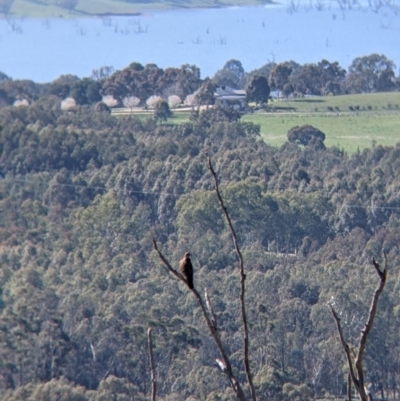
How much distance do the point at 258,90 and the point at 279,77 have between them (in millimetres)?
1657

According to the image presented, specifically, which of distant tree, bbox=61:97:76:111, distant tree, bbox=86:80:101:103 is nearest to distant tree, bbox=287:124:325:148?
distant tree, bbox=61:97:76:111

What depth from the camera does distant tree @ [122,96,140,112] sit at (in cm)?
3462

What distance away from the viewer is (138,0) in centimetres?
9038

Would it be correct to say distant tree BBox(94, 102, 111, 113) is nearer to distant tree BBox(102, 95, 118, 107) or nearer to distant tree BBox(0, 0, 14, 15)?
distant tree BBox(102, 95, 118, 107)

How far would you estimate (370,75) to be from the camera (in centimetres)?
3791

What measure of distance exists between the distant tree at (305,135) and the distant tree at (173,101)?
6.31 meters

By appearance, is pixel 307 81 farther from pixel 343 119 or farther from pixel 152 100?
pixel 152 100

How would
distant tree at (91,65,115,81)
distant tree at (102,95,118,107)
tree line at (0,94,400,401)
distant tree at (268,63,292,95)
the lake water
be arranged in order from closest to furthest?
1. tree line at (0,94,400,401)
2. distant tree at (102,95,118,107)
3. distant tree at (268,63,292,95)
4. distant tree at (91,65,115,81)
5. the lake water

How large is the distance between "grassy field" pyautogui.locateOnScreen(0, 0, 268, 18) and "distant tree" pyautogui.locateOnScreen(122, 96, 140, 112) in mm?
44238

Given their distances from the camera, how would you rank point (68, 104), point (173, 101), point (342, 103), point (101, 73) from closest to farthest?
point (342, 103) → point (68, 104) → point (173, 101) → point (101, 73)

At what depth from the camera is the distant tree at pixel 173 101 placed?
33.9 metres

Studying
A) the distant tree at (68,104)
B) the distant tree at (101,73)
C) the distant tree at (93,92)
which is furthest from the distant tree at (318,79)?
the distant tree at (101,73)

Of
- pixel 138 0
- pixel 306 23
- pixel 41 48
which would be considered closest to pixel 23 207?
pixel 41 48

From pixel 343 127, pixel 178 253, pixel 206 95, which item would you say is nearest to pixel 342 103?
pixel 343 127
